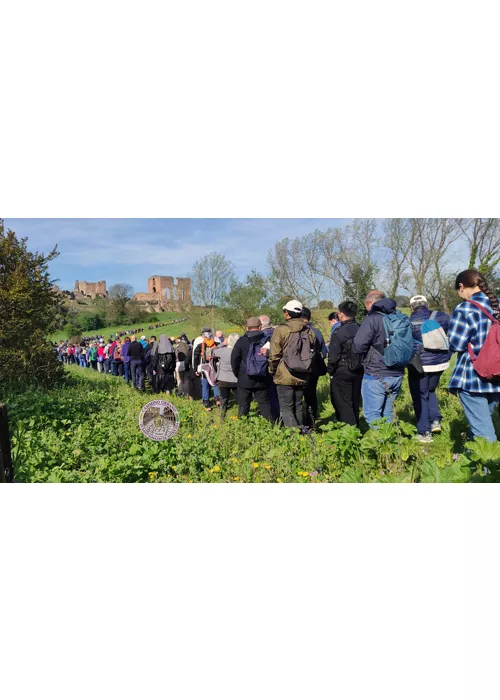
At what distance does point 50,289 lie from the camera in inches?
234

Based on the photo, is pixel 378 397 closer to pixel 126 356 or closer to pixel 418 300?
pixel 418 300

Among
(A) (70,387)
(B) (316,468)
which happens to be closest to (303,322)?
(B) (316,468)

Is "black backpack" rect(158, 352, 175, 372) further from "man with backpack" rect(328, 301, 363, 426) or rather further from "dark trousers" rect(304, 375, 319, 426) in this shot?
"man with backpack" rect(328, 301, 363, 426)

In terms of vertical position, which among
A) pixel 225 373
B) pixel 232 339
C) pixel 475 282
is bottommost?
pixel 225 373

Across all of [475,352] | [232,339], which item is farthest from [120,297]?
[475,352]

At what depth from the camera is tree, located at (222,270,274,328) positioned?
586 cm

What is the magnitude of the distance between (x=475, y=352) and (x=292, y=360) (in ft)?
6.65

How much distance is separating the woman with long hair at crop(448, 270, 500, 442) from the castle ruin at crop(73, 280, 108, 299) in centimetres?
370

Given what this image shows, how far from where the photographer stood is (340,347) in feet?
21.0

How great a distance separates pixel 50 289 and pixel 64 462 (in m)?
1.96

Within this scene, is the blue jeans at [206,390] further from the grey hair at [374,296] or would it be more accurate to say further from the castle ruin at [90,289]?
the grey hair at [374,296]

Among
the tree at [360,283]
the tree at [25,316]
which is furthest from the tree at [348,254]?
the tree at [25,316]

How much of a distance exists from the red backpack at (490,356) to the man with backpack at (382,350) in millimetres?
933

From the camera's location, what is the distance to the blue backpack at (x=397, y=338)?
580 centimetres
